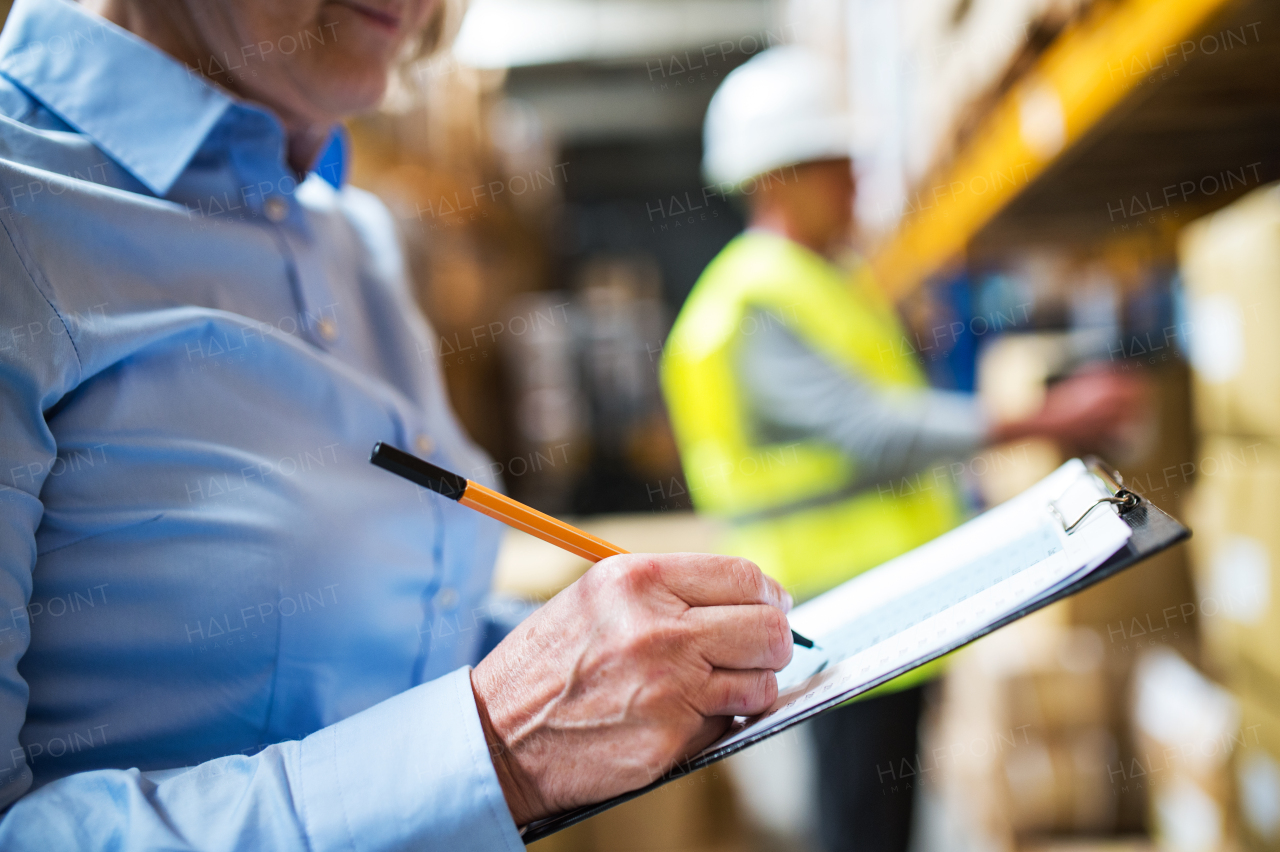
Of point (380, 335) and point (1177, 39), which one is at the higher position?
point (1177, 39)

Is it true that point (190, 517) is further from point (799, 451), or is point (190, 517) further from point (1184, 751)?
point (1184, 751)

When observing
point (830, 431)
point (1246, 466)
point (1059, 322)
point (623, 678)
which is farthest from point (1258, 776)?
point (1059, 322)

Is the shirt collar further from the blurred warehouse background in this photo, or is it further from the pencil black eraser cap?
the blurred warehouse background

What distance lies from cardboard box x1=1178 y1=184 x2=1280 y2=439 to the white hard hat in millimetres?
1010

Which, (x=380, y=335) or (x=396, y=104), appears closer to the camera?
(x=380, y=335)

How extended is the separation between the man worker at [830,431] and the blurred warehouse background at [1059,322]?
14 centimetres

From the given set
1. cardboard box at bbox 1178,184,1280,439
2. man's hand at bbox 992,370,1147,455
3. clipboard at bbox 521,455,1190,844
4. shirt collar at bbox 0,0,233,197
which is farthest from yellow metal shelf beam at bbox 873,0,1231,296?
shirt collar at bbox 0,0,233,197

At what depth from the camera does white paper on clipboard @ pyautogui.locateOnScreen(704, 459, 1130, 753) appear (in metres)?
0.55

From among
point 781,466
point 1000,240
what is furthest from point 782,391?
point 1000,240

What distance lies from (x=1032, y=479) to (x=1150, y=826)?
963 millimetres

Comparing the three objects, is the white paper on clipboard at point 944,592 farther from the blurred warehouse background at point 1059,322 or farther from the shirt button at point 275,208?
the shirt button at point 275,208

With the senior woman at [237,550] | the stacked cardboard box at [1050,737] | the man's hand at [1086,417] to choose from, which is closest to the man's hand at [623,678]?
the senior woman at [237,550]

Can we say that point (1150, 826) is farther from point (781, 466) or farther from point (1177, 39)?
point (1177, 39)

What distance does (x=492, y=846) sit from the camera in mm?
565
